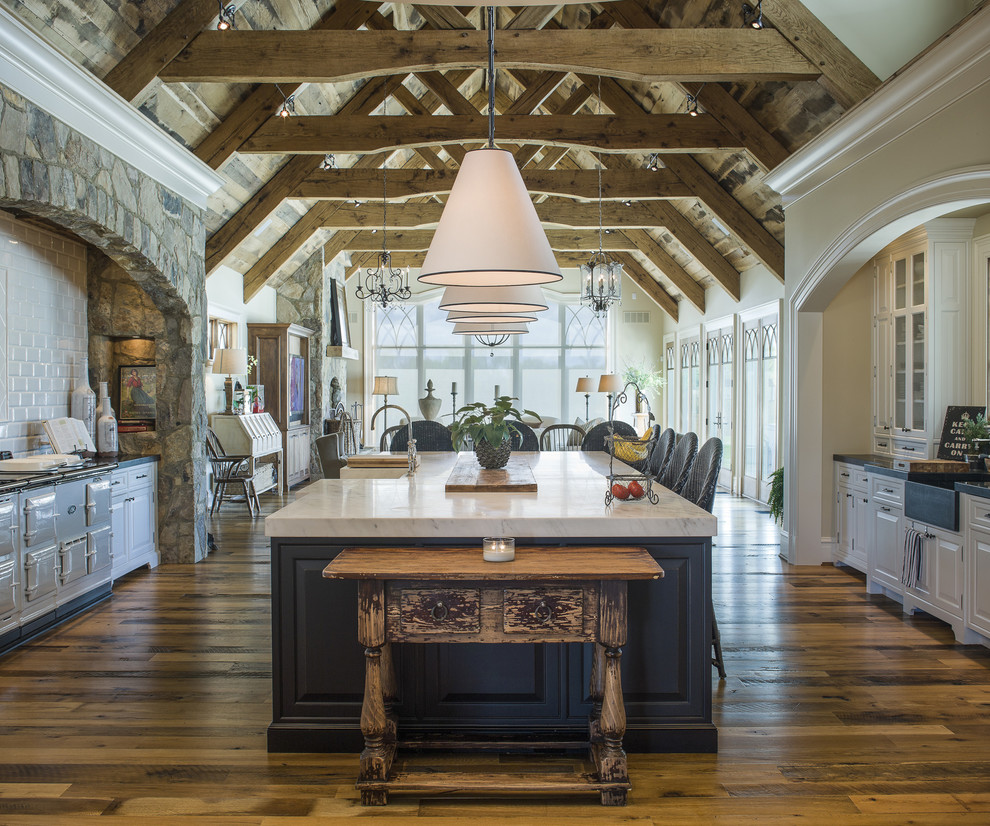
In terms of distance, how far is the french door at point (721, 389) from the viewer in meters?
10.8

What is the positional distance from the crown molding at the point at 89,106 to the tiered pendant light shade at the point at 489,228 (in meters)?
2.32

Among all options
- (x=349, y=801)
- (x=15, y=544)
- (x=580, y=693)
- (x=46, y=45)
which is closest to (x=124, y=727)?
(x=349, y=801)

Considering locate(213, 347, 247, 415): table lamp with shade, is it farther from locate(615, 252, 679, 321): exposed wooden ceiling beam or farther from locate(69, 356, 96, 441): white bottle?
locate(615, 252, 679, 321): exposed wooden ceiling beam

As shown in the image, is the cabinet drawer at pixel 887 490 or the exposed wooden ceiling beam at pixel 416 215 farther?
the exposed wooden ceiling beam at pixel 416 215

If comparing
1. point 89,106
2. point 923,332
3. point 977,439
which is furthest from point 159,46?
point 977,439

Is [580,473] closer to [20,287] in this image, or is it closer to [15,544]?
[15,544]

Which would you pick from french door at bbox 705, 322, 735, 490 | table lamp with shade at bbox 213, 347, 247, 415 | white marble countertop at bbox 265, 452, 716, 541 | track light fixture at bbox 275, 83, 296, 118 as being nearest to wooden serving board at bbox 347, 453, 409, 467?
white marble countertop at bbox 265, 452, 716, 541

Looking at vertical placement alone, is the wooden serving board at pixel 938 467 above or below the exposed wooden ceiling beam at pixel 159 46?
below

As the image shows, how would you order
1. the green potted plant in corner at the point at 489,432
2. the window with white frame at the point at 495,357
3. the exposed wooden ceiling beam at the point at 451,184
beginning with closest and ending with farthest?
1. the green potted plant in corner at the point at 489,432
2. the exposed wooden ceiling beam at the point at 451,184
3. the window with white frame at the point at 495,357

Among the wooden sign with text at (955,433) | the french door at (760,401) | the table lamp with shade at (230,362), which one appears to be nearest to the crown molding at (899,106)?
the wooden sign with text at (955,433)

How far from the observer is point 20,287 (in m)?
5.17


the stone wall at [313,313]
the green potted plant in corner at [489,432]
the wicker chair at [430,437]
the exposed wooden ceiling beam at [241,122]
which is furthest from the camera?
the stone wall at [313,313]

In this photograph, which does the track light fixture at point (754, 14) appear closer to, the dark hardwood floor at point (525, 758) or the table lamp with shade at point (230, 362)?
the dark hardwood floor at point (525, 758)

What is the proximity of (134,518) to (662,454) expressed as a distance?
3.82m
